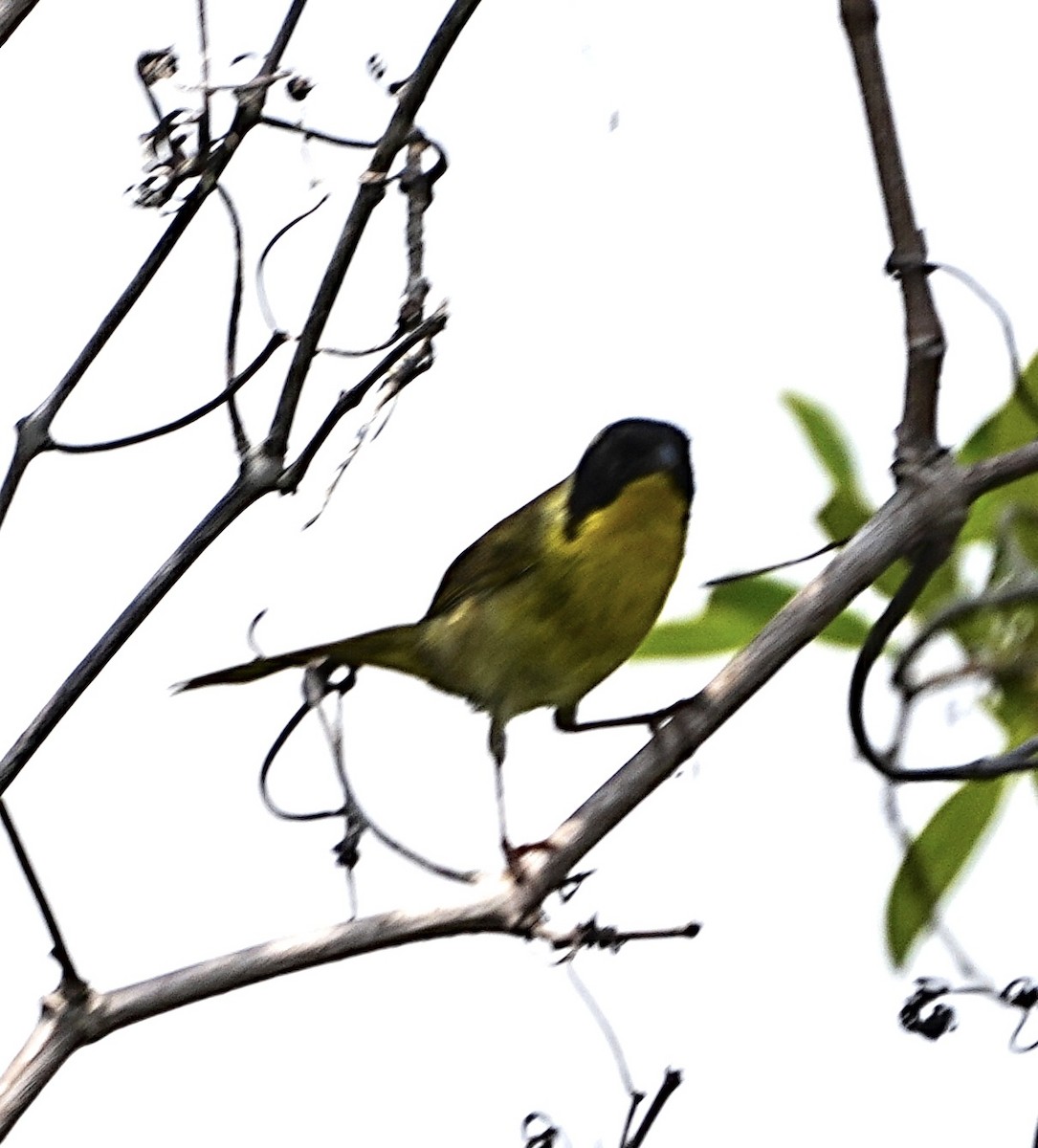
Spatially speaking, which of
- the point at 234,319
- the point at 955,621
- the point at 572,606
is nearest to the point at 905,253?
the point at 955,621

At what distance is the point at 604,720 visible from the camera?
1.50 meters

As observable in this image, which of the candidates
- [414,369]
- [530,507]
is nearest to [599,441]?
[530,507]

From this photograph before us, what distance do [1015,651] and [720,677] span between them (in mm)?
265

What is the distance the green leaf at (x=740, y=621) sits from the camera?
1.17m

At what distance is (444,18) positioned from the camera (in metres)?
1.03

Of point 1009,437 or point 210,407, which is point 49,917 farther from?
point 1009,437

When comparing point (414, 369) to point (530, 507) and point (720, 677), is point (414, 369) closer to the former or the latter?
point (720, 677)

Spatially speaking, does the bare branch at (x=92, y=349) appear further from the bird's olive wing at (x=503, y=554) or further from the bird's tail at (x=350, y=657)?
the bird's olive wing at (x=503, y=554)

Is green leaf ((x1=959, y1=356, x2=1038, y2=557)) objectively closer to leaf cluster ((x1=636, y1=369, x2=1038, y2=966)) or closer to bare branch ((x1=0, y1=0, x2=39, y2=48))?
leaf cluster ((x1=636, y1=369, x2=1038, y2=966))

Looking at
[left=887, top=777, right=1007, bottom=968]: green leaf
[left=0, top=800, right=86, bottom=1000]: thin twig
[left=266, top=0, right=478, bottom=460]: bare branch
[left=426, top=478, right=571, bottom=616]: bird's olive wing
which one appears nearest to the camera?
[left=0, top=800, right=86, bottom=1000]: thin twig

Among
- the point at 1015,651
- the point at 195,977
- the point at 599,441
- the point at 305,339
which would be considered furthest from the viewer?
the point at 599,441

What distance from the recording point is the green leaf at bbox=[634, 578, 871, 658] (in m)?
1.17

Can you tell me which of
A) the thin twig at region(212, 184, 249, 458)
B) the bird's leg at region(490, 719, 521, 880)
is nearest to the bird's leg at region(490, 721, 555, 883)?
the bird's leg at region(490, 719, 521, 880)

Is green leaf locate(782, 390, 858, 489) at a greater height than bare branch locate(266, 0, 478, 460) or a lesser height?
lesser
